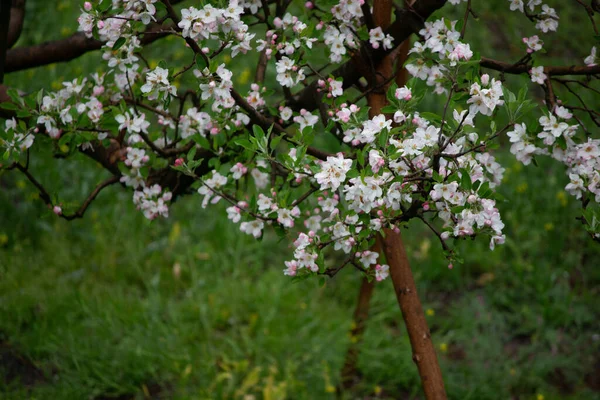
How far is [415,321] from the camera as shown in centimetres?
221

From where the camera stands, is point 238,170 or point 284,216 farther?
point 238,170

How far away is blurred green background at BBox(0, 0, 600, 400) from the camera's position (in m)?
3.17

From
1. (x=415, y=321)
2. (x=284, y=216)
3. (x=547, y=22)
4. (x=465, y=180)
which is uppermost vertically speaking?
(x=547, y=22)

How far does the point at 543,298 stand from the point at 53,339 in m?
2.60

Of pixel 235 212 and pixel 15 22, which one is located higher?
pixel 15 22

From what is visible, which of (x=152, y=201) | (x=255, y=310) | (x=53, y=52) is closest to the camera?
(x=152, y=201)

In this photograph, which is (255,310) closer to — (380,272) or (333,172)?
(380,272)

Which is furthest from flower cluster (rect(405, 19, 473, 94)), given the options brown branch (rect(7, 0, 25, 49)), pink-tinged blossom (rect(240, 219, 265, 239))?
brown branch (rect(7, 0, 25, 49))

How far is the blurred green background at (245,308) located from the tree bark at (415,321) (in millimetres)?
971

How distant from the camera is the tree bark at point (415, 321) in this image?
218 cm

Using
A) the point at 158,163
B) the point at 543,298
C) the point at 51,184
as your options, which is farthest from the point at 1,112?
the point at 543,298

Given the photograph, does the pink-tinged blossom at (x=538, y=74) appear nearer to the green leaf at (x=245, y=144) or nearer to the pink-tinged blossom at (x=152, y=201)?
the green leaf at (x=245, y=144)

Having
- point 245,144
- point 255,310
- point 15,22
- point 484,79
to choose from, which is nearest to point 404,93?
point 484,79

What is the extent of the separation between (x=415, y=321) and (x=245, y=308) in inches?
62.7
